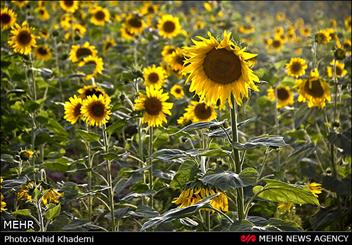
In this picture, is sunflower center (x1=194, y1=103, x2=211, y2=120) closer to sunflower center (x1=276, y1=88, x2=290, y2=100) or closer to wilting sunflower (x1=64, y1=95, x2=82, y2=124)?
wilting sunflower (x1=64, y1=95, x2=82, y2=124)

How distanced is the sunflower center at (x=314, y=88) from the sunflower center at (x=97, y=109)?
139 centimetres

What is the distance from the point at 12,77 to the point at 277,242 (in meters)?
2.90

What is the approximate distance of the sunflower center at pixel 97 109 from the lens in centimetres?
312

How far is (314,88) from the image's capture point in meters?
3.76

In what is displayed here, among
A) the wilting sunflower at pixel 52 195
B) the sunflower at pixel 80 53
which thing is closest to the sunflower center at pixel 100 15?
the sunflower at pixel 80 53

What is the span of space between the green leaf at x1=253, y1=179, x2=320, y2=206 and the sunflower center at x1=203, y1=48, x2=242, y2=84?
17.3 inches

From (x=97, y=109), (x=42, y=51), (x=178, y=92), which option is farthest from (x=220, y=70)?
(x=42, y=51)

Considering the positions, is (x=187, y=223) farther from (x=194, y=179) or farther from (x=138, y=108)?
(x=138, y=108)

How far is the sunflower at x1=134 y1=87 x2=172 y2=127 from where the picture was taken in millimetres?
3215

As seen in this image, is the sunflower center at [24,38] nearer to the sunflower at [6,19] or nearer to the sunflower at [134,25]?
the sunflower at [6,19]

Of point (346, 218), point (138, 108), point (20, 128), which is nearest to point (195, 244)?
point (138, 108)

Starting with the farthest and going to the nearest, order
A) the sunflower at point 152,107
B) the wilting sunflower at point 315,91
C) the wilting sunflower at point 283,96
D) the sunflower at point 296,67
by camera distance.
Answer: the wilting sunflower at point 283,96, the sunflower at point 296,67, the wilting sunflower at point 315,91, the sunflower at point 152,107

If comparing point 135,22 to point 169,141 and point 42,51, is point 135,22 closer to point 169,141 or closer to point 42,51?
point 42,51

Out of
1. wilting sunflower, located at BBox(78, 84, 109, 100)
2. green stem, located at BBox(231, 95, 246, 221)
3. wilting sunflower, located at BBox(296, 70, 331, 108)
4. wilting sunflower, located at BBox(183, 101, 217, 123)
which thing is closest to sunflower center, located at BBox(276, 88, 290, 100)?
wilting sunflower, located at BBox(296, 70, 331, 108)
